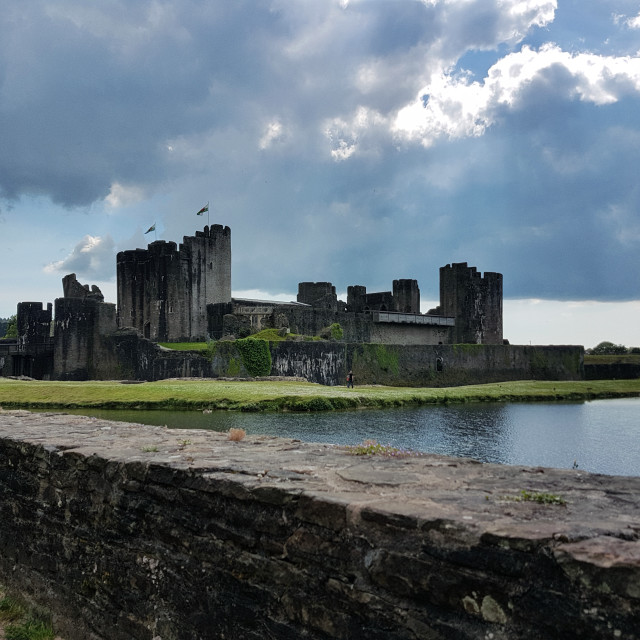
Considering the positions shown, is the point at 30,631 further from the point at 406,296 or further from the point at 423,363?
the point at 406,296

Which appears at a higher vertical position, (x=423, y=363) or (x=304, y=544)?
(x=423, y=363)

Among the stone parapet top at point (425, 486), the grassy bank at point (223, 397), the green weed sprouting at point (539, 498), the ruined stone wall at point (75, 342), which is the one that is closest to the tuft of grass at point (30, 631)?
the stone parapet top at point (425, 486)

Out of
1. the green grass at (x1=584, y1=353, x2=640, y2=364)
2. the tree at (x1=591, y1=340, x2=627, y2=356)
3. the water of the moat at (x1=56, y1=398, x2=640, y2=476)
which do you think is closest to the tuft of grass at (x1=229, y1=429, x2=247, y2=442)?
the water of the moat at (x1=56, y1=398, x2=640, y2=476)

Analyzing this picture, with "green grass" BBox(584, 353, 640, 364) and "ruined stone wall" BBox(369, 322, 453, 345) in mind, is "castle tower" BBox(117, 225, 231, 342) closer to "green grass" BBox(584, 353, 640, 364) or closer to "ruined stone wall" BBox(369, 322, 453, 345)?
"ruined stone wall" BBox(369, 322, 453, 345)

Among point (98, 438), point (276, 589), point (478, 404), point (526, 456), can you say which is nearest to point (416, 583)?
point (276, 589)

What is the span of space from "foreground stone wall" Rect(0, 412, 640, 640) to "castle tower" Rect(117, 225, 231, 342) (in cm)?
5187

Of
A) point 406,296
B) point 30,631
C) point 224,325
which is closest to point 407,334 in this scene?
point 406,296

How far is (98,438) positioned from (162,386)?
101ft

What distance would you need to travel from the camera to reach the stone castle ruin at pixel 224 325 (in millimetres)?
46531

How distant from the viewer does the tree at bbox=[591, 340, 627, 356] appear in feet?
251

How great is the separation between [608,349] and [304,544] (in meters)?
83.0

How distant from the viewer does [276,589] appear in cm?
387

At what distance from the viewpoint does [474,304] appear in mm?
67875

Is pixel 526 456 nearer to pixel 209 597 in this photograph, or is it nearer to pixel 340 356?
pixel 209 597
